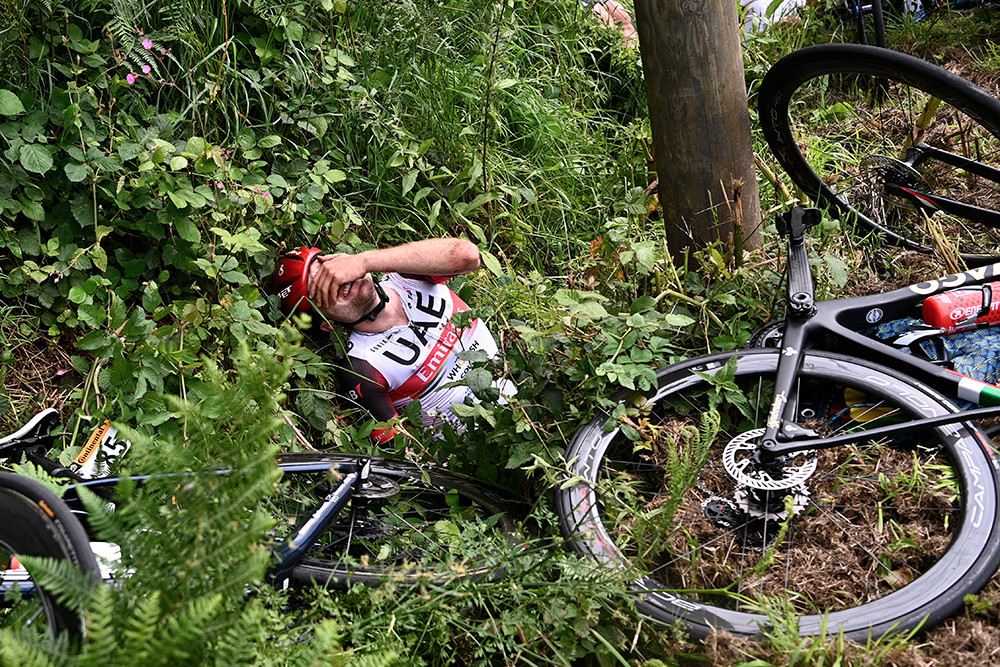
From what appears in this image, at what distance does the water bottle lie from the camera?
243 cm

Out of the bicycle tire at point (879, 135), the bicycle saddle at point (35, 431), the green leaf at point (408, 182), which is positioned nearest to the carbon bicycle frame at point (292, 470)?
the bicycle saddle at point (35, 431)

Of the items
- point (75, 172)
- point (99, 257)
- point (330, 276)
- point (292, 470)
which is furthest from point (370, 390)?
point (75, 172)

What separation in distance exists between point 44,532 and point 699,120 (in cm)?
238

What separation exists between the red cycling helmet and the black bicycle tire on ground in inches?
63.4

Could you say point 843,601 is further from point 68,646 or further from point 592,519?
point 68,646

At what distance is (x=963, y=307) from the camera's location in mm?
2438

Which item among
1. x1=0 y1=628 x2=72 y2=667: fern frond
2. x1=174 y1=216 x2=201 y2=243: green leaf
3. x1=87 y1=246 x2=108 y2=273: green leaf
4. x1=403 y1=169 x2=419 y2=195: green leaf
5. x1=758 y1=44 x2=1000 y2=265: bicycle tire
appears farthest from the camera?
x1=403 y1=169 x2=419 y2=195: green leaf

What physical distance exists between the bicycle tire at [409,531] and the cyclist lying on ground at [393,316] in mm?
594

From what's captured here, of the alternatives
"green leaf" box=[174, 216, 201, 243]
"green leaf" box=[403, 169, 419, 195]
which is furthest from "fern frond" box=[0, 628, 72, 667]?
"green leaf" box=[403, 169, 419, 195]

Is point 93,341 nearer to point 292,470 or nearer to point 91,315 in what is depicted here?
point 91,315

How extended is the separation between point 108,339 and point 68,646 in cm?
162

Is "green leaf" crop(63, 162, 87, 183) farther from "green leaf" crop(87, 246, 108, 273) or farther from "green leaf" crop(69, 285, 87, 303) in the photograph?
"green leaf" crop(69, 285, 87, 303)

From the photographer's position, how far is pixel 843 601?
6.73ft

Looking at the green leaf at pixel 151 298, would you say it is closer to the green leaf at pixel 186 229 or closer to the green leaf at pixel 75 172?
the green leaf at pixel 186 229
